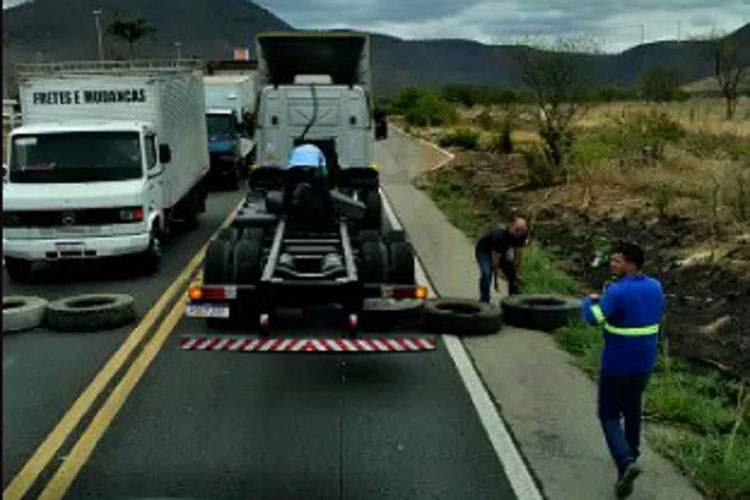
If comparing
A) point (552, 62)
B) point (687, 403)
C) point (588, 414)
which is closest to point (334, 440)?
point (588, 414)

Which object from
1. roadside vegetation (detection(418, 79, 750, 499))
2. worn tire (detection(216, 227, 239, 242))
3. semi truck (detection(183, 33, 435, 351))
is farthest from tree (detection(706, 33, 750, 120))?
worn tire (detection(216, 227, 239, 242))

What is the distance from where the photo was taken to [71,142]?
14992mm

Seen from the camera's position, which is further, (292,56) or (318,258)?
(292,56)

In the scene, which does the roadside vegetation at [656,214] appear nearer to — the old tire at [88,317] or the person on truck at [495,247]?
the person on truck at [495,247]

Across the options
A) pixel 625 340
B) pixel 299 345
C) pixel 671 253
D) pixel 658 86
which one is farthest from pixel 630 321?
pixel 658 86

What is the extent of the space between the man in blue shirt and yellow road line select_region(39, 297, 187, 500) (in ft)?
11.6

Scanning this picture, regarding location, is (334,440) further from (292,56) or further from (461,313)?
(292,56)

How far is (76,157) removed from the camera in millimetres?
14867

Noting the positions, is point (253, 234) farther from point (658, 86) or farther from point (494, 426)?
point (658, 86)

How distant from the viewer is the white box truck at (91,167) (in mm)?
13953

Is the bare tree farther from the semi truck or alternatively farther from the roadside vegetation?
the semi truck

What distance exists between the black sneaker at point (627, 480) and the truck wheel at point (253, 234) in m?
5.62

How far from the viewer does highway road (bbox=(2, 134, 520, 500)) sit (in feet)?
21.1

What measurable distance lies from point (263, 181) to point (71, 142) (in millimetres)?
4111
